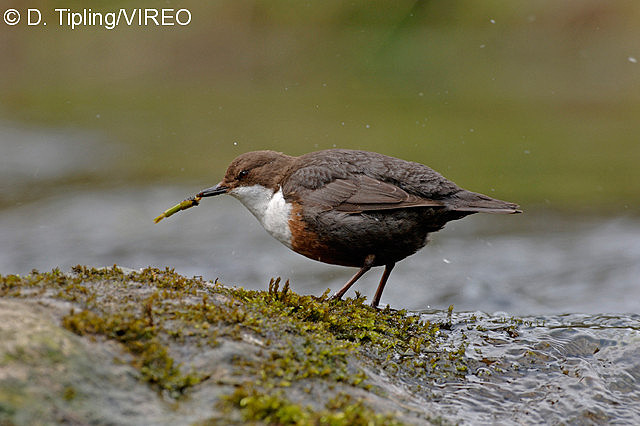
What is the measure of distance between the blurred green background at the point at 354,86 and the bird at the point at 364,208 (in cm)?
582

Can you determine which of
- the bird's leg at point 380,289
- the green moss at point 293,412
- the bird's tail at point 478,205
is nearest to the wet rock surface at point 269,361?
the green moss at point 293,412

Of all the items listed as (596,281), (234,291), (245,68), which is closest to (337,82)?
(245,68)

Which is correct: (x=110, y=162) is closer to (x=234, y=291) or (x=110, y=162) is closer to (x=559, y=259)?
(x=559, y=259)

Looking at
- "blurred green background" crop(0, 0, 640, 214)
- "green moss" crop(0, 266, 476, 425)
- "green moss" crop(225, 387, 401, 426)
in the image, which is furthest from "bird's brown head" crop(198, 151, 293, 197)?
"blurred green background" crop(0, 0, 640, 214)

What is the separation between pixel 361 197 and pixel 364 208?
0.29 feet

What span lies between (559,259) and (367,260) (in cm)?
427

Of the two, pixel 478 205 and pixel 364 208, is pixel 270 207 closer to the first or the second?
pixel 364 208

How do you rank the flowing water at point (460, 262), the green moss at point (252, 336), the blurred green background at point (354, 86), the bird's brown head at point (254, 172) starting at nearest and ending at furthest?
1. the green moss at point (252, 336)
2. the flowing water at point (460, 262)
3. the bird's brown head at point (254, 172)
4. the blurred green background at point (354, 86)

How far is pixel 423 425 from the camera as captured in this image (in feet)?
7.77

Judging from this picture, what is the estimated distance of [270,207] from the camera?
4727 millimetres

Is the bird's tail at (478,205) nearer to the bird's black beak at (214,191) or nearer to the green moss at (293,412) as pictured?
the bird's black beak at (214,191)

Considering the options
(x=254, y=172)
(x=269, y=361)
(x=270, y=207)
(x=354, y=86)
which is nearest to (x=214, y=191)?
(x=254, y=172)

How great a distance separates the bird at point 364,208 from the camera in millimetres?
4316

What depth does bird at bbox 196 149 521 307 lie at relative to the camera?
4.32 meters
